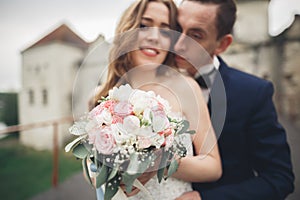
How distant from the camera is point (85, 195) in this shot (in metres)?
1.66

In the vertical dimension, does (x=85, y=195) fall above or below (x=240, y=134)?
below

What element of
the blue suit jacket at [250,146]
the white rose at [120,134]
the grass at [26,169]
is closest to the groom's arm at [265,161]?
the blue suit jacket at [250,146]

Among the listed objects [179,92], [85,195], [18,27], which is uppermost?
[18,27]

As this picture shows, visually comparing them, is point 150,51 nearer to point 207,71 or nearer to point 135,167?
point 207,71

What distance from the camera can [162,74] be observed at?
1.40 metres

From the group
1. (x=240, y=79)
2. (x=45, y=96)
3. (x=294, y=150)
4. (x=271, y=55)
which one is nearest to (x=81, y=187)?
(x=45, y=96)

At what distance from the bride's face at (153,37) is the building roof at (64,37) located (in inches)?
15.5

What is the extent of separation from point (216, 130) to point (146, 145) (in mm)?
486

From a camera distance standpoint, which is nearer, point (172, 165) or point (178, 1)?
point (172, 165)

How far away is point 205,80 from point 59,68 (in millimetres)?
806

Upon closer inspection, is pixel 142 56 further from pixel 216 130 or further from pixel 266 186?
pixel 266 186

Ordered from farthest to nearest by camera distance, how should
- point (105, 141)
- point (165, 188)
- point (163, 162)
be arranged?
1. point (165, 188)
2. point (163, 162)
3. point (105, 141)

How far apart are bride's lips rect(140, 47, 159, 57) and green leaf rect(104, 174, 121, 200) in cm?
60

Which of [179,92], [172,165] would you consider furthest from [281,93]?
[172,165]
